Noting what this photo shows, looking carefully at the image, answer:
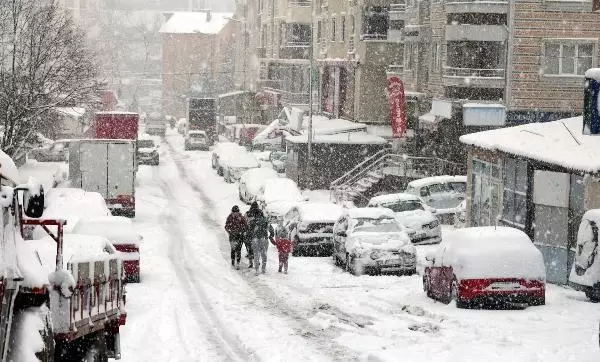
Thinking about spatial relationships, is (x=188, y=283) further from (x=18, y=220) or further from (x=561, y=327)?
(x=18, y=220)

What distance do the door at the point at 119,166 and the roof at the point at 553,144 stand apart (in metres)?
14.7

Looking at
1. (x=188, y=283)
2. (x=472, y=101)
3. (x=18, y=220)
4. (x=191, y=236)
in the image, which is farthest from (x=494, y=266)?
(x=472, y=101)

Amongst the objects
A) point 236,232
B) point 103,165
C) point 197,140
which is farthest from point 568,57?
point 197,140

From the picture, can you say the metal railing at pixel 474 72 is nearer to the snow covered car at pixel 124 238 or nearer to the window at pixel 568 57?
the window at pixel 568 57

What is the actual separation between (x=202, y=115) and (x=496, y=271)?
201 feet

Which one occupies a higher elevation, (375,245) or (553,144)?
(553,144)

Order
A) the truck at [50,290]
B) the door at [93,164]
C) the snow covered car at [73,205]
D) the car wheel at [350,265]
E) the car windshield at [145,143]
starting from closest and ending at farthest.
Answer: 1. the truck at [50,290]
2. the car wheel at [350,265]
3. the snow covered car at [73,205]
4. the door at [93,164]
5. the car windshield at [145,143]

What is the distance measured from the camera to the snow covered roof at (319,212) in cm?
3116

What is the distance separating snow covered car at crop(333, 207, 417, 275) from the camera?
26125mm

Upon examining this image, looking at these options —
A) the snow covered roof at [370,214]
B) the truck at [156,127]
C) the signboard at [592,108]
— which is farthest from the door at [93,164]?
the truck at [156,127]

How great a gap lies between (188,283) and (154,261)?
431 centimetres

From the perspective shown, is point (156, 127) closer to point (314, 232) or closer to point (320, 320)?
point (314, 232)

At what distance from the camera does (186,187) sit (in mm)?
55250

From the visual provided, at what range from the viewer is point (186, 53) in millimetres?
131250
